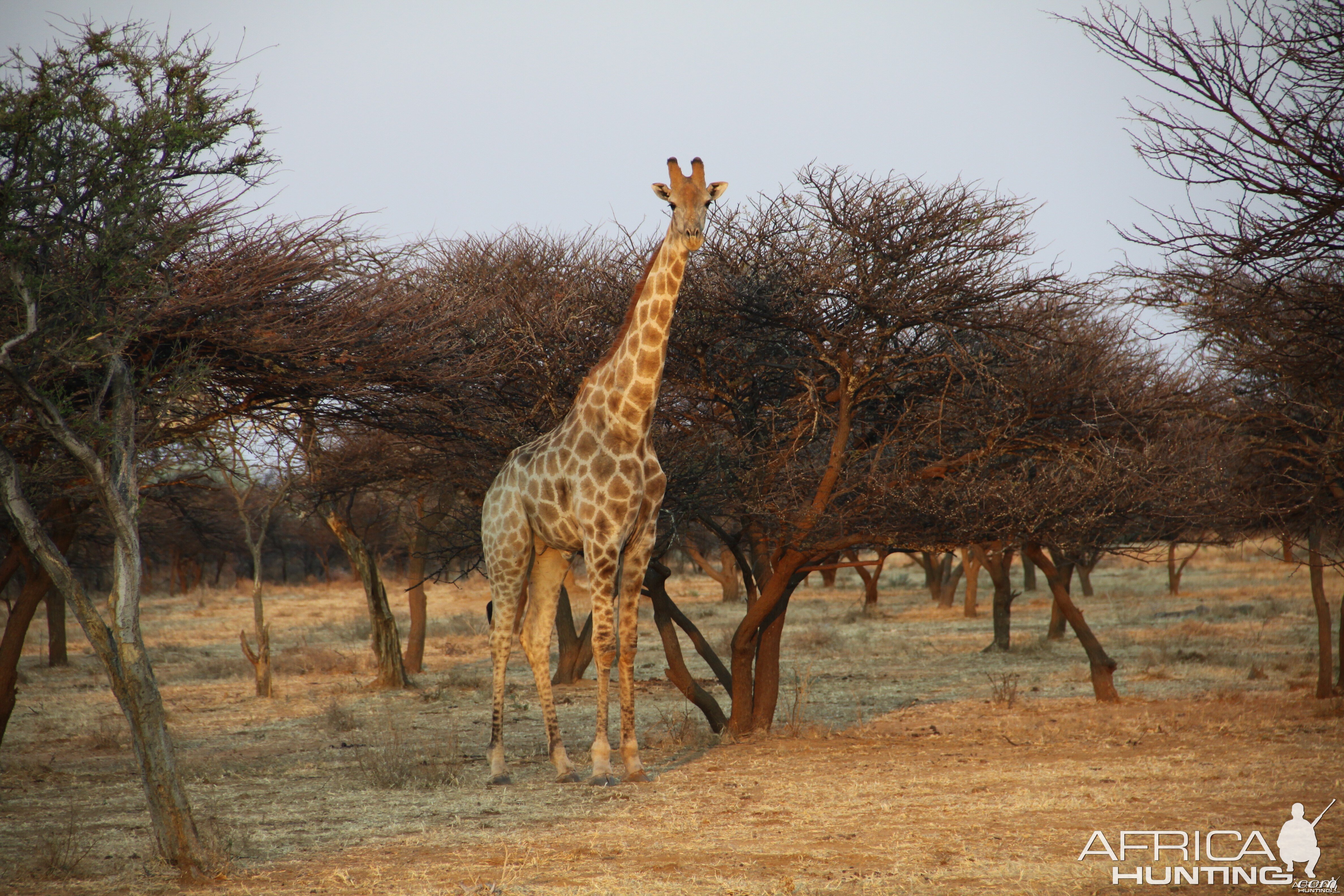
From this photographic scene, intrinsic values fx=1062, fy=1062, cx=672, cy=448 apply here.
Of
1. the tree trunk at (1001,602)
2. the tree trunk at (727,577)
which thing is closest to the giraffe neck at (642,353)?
the tree trunk at (1001,602)

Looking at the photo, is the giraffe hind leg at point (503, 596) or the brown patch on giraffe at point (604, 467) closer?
the brown patch on giraffe at point (604, 467)

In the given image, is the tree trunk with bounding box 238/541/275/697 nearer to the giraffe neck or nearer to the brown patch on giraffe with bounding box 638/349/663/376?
the giraffe neck

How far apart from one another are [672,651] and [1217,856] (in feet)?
23.7

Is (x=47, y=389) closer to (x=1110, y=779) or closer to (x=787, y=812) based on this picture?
(x=787, y=812)

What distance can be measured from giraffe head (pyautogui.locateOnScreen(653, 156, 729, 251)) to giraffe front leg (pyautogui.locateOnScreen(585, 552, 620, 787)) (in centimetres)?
304

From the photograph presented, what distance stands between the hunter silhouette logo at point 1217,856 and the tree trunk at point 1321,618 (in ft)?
28.5

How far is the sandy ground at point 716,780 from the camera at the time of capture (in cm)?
666

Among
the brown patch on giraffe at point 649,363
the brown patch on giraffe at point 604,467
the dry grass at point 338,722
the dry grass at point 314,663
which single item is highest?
the brown patch on giraffe at point 649,363

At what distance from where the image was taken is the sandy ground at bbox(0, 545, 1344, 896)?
21.9ft

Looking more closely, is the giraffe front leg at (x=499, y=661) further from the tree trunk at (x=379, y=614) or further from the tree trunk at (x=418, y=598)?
the tree trunk at (x=418, y=598)

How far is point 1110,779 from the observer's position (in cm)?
933

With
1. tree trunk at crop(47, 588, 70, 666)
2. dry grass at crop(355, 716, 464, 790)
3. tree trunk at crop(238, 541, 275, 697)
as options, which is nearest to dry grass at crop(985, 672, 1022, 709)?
dry grass at crop(355, 716, 464, 790)

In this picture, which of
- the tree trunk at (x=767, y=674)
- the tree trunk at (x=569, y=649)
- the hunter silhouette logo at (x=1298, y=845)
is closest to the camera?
the hunter silhouette logo at (x=1298, y=845)

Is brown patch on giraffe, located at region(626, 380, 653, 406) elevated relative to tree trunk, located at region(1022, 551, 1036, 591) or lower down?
elevated
